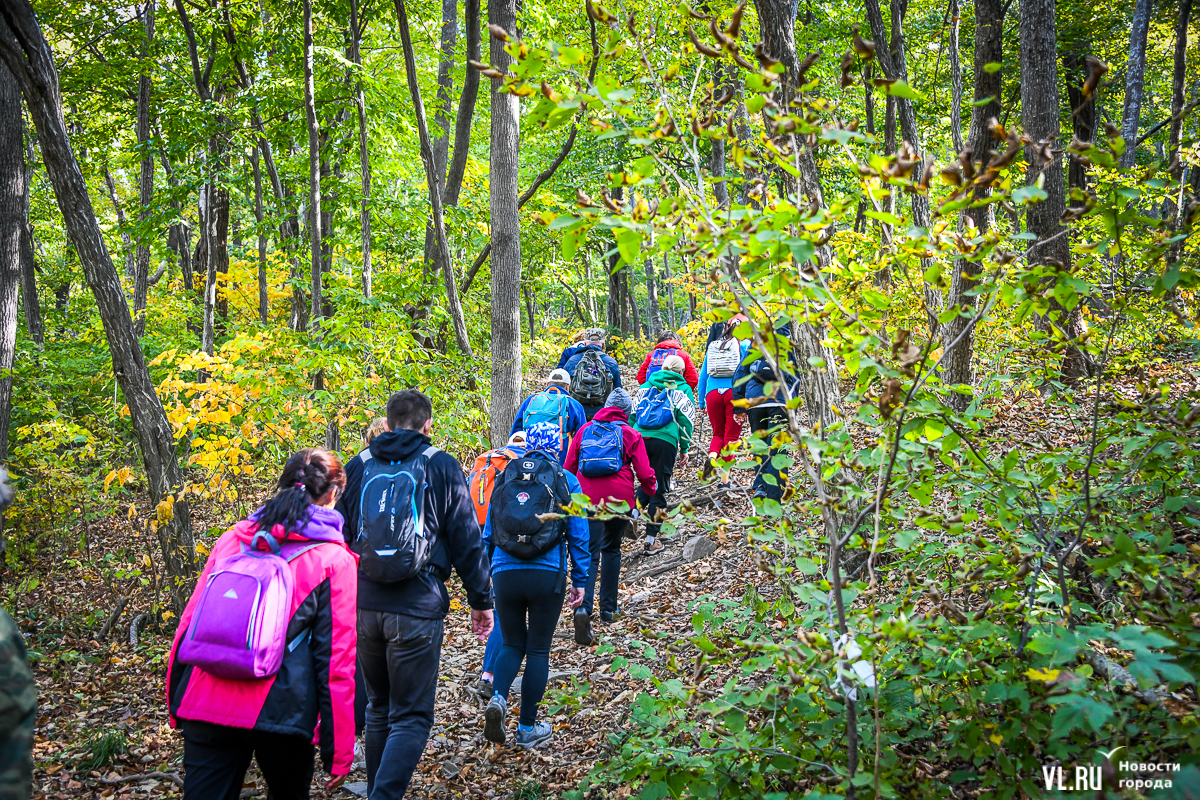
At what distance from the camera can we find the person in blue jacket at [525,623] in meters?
3.95

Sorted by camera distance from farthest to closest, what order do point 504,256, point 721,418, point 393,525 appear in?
point 721,418
point 504,256
point 393,525

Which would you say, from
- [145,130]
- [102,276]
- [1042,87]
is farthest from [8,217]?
[1042,87]

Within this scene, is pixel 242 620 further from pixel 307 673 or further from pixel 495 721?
pixel 495 721

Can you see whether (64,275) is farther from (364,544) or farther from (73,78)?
(364,544)

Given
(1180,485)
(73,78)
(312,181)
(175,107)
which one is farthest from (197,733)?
(73,78)

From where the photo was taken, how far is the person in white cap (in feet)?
14.6

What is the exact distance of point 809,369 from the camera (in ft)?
12.5

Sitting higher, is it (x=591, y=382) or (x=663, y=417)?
(x=591, y=382)

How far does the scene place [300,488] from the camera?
2.91m

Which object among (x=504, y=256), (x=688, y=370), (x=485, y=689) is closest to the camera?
(x=485, y=689)

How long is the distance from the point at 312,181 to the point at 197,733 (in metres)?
8.03

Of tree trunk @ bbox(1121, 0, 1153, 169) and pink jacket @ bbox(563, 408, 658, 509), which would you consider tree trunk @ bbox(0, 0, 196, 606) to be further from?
tree trunk @ bbox(1121, 0, 1153, 169)

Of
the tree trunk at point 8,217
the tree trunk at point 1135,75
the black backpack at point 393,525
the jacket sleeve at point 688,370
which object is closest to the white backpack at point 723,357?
the jacket sleeve at point 688,370

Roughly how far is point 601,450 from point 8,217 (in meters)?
6.79
